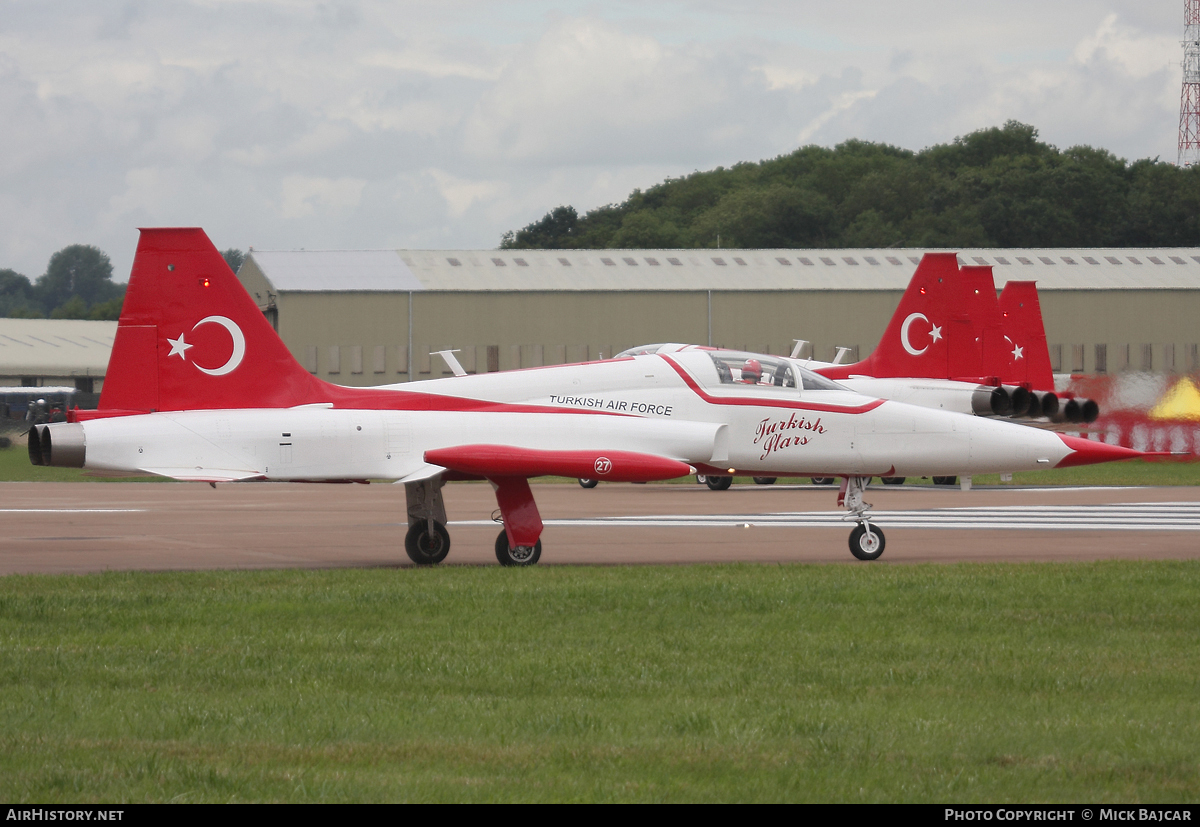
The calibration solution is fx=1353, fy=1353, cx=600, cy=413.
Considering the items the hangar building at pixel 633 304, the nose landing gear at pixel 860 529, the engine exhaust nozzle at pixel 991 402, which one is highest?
the hangar building at pixel 633 304

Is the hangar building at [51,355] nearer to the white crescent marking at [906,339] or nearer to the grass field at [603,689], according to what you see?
the white crescent marking at [906,339]

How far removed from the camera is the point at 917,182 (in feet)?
Answer: 350

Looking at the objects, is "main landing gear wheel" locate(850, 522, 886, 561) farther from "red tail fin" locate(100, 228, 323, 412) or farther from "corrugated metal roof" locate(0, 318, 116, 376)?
"corrugated metal roof" locate(0, 318, 116, 376)

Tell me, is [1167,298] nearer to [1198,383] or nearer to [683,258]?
[683,258]

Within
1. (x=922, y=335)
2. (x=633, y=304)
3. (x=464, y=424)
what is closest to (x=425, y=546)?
(x=464, y=424)

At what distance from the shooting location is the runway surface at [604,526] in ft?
54.2

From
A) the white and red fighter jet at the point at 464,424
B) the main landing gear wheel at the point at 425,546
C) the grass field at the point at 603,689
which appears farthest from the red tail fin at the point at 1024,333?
the grass field at the point at 603,689

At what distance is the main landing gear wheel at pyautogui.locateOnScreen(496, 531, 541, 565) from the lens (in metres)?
15.0

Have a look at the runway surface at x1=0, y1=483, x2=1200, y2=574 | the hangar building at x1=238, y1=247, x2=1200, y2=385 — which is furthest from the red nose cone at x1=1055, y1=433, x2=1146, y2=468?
the hangar building at x1=238, y1=247, x2=1200, y2=385

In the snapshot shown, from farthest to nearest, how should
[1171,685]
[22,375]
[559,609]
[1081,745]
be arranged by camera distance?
1. [22,375]
2. [559,609]
3. [1171,685]
4. [1081,745]

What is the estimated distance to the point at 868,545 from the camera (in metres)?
15.7

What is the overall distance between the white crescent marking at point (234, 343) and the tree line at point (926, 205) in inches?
3020

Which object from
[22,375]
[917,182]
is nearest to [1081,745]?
[22,375]

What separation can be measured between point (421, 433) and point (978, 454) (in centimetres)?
660
